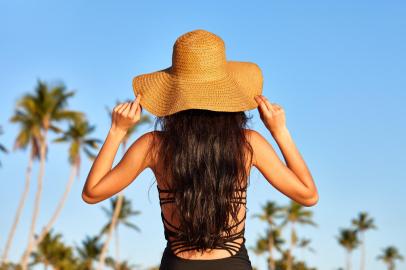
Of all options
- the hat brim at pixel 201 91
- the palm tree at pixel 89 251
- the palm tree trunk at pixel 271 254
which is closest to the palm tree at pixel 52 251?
the palm tree at pixel 89 251

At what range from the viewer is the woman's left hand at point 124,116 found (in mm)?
4000

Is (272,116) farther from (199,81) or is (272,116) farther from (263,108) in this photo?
(199,81)

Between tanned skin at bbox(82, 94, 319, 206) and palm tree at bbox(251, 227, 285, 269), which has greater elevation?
palm tree at bbox(251, 227, 285, 269)

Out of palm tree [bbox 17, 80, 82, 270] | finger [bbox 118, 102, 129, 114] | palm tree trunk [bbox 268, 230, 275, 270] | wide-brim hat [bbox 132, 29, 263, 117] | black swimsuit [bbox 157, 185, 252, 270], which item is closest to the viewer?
black swimsuit [bbox 157, 185, 252, 270]

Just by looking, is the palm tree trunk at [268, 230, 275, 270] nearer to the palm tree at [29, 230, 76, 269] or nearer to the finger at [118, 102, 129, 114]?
the palm tree at [29, 230, 76, 269]

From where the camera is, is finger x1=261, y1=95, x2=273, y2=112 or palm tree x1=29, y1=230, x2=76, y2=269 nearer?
finger x1=261, y1=95, x2=273, y2=112

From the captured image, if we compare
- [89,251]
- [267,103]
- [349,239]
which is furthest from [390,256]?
[267,103]

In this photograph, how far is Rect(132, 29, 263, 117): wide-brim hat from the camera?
3900 millimetres

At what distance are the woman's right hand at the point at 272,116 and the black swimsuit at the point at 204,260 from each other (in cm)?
37

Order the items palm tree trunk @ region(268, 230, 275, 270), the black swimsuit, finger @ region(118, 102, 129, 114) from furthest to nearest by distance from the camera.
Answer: palm tree trunk @ region(268, 230, 275, 270) < finger @ region(118, 102, 129, 114) < the black swimsuit

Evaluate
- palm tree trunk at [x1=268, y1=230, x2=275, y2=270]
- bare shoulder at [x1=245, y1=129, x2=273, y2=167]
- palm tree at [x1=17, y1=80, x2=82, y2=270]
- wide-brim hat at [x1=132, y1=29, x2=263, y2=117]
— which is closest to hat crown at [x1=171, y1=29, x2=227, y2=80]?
wide-brim hat at [x1=132, y1=29, x2=263, y2=117]

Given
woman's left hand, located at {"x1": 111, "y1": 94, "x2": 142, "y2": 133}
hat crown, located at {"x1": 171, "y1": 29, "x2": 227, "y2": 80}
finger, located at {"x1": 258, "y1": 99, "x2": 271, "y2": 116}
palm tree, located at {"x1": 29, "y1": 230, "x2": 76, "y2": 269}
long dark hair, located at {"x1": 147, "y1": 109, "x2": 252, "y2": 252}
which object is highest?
palm tree, located at {"x1": 29, "y1": 230, "x2": 76, "y2": 269}

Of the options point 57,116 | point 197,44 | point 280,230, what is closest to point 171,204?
point 197,44

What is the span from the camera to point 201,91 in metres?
3.95
